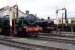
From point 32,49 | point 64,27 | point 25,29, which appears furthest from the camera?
point 64,27

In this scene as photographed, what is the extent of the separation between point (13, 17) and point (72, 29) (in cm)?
1785

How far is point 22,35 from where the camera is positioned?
30.7 metres

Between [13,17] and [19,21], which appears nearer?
[13,17]

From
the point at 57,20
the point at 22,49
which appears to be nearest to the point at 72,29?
the point at 57,20

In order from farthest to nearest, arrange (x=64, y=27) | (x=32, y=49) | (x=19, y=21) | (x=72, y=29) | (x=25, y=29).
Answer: (x=64, y=27), (x=72, y=29), (x=19, y=21), (x=25, y=29), (x=32, y=49)

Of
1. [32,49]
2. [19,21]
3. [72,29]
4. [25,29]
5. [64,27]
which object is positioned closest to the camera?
[32,49]

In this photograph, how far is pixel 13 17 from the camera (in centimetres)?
2966

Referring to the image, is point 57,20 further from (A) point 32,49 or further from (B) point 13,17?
(A) point 32,49

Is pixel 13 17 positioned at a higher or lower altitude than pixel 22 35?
higher

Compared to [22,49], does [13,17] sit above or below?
above

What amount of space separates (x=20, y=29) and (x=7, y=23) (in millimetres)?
3218

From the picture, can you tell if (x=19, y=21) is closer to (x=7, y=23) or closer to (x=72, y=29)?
(x=7, y=23)

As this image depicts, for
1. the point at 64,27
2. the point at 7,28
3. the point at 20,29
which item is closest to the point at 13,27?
the point at 20,29

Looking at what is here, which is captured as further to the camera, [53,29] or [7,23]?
[53,29]
